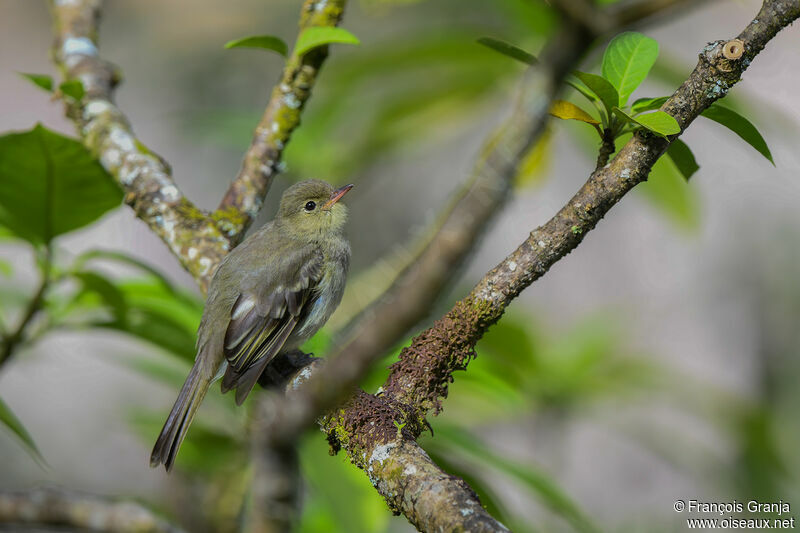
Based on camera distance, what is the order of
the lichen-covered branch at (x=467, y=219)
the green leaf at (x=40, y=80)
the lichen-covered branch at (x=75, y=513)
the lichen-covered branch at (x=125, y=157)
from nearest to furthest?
1. the lichen-covered branch at (x=467, y=219)
2. the lichen-covered branch at (x=75, y=513)
3. the green leaf at (x=40, y=80)
4. the lichen-covered branch at (x=125, y=157)

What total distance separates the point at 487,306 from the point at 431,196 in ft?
16.9

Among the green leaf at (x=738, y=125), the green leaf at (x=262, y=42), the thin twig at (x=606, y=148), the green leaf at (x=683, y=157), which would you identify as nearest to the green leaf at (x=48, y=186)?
the green leaf at (x=262, y=42)

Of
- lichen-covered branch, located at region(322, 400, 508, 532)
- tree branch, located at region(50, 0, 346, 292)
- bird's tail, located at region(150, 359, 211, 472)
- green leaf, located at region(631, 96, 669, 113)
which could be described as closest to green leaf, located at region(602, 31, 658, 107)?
green leaf, located at region(631, 96, 669, 113)

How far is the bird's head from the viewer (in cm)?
386

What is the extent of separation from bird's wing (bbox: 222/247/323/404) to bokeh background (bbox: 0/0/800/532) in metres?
0.22

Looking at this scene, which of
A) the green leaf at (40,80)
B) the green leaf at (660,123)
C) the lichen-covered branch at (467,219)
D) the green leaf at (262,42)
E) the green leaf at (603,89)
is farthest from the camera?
the green leaf at (40,80)

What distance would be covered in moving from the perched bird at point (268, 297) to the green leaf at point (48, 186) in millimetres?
495

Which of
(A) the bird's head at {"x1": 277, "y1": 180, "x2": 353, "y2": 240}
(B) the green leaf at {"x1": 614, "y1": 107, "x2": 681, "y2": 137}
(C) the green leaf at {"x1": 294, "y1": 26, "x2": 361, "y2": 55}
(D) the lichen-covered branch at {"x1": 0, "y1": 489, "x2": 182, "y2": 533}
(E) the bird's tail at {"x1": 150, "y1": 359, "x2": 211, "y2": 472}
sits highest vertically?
(B) the green leaf at {"x1": 614, "y1": 107, "x2": 681, "y2": 137}

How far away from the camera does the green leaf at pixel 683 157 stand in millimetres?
1889

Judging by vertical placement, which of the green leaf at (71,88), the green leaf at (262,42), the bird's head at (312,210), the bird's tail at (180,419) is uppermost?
the green leaf at (262,42)

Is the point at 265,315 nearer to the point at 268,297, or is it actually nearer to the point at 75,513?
the point at 268,297

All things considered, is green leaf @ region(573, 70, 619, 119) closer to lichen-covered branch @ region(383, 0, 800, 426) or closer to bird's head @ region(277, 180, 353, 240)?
lichen-covered branch @ region(383, 0, 800, 426)

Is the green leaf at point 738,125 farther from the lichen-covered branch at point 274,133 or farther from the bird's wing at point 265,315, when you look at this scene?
the bird's wing at point 265,315

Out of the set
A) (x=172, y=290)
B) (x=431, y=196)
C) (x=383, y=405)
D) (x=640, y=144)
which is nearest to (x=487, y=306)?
(x=383, y=405)
